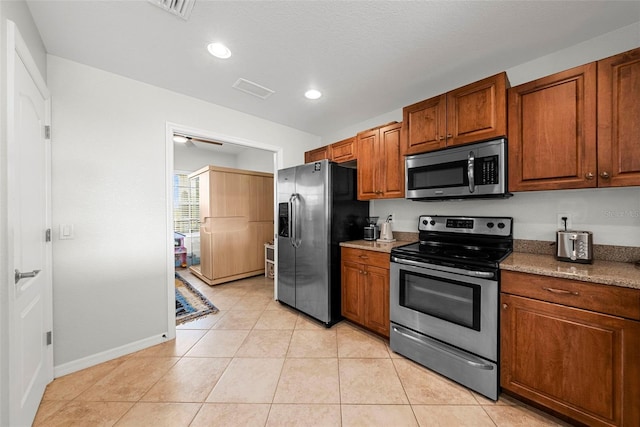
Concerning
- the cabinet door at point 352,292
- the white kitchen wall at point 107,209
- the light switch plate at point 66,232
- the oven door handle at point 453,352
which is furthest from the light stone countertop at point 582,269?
the light switch plate at point 66,232

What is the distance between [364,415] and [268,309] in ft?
6.29

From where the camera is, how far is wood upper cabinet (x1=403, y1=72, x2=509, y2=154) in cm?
184

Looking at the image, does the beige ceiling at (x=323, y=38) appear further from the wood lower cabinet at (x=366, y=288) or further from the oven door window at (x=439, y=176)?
the wood lower cabinet at (x=366, y=288)

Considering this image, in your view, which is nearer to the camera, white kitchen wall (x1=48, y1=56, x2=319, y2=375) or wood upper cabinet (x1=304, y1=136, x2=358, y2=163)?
white kitchen wall (x1=48, y1=56, x2=319, y2=375)

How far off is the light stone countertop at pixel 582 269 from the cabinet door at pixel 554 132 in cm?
52

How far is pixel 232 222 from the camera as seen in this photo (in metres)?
4.43

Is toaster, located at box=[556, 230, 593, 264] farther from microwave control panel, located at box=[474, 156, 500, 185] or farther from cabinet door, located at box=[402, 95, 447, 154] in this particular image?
cabinet door, located at box=[402, 95, 447, 154]

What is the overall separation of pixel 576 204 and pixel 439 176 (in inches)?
38.3

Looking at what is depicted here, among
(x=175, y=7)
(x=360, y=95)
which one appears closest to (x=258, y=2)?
(x=175, y=7)

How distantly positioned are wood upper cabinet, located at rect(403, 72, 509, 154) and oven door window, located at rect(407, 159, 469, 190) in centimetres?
17

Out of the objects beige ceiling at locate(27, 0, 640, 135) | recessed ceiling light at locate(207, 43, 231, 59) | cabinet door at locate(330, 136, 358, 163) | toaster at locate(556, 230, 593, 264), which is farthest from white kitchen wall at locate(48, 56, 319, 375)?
toaster at locate(556, 230, 593, 264)

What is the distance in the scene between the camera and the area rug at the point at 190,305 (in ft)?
9.71

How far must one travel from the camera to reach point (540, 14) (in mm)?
1514

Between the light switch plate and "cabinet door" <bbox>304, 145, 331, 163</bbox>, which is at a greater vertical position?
"cabinet door" <bbox>304, 145, 331, 163</bbox>
